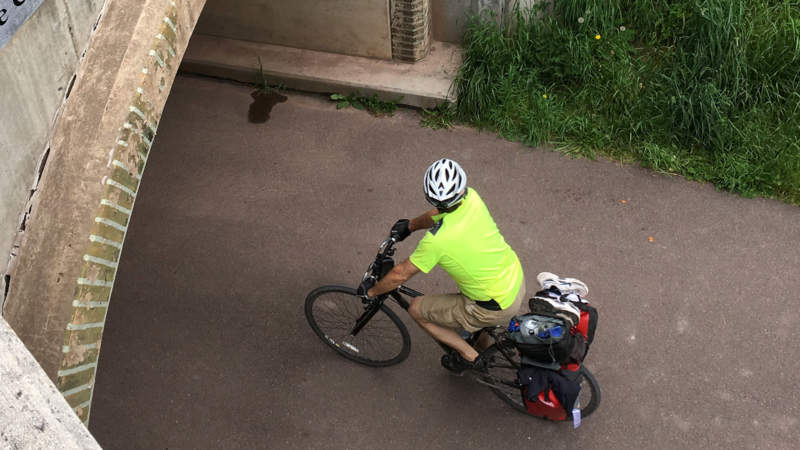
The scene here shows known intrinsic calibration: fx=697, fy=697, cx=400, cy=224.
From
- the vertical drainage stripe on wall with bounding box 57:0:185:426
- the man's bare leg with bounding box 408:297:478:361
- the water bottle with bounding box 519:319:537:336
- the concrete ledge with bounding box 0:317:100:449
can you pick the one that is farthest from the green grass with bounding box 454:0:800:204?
the concrete ledge with bounding box 0:317:100:449

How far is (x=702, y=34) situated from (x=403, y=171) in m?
3.45

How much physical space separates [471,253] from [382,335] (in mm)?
1592

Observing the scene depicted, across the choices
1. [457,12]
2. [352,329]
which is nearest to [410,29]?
[457,12]

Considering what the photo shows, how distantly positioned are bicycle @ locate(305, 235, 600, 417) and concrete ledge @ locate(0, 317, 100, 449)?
2.36m

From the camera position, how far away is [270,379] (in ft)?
18.5

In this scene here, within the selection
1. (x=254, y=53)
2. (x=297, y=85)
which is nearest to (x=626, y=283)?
(x=297, y=85)

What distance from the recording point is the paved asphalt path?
17.4ft

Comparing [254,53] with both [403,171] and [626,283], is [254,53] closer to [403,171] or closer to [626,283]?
[403,171]

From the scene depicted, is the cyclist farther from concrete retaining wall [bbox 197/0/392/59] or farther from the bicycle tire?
concrete retaining wall [bbox 197/0/392/59]

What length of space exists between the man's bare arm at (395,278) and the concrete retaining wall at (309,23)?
4.26 meters

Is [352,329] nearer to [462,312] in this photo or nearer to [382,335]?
[382,335]

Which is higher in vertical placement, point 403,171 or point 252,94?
point 252,94

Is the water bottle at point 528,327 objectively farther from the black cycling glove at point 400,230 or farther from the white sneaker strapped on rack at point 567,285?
the black cycling glove at point 400,230

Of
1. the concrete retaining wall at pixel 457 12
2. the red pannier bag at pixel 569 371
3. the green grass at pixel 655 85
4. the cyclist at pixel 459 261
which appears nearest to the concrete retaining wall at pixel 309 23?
the concrete retaining wall at pixel 457 12
